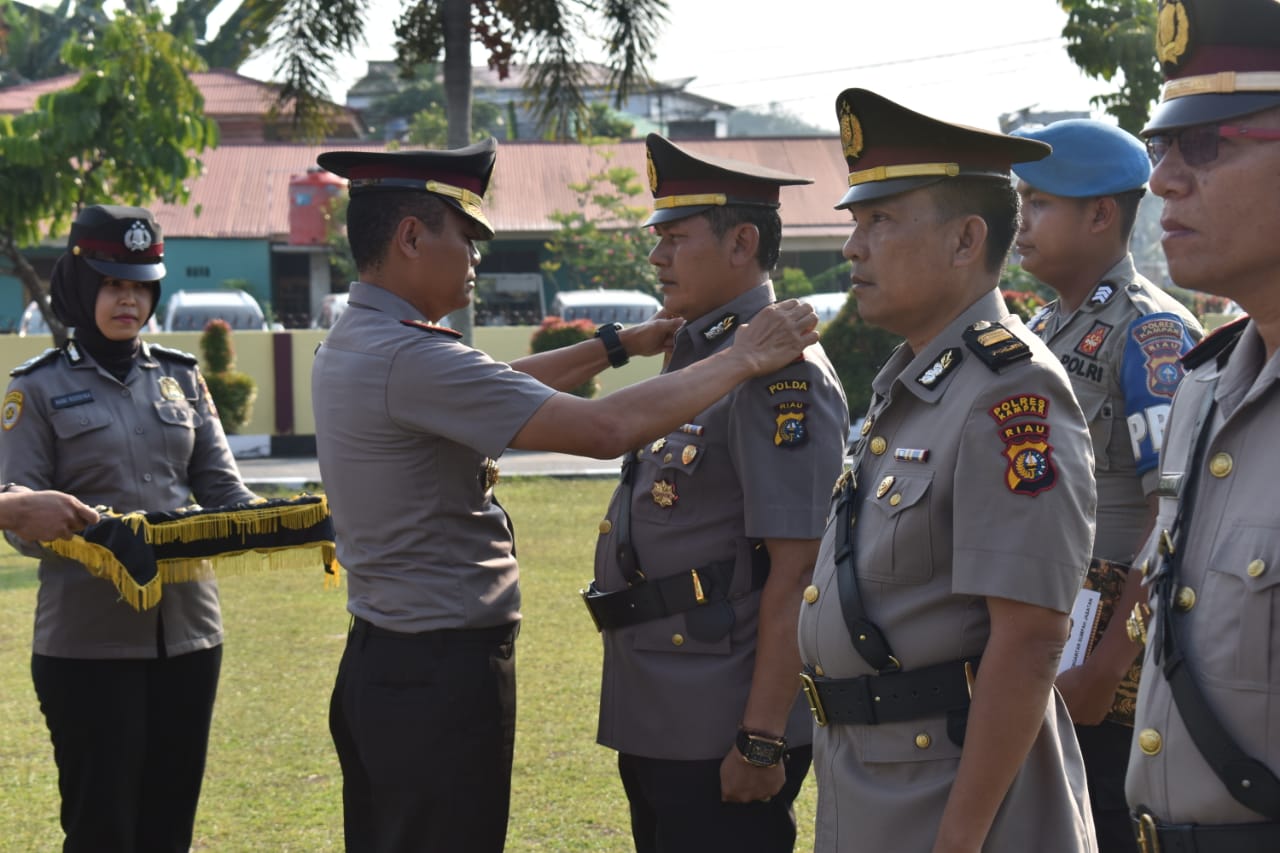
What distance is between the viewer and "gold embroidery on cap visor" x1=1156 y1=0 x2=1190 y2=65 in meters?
2.09

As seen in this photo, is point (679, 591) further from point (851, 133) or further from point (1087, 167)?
point (1087, 167)

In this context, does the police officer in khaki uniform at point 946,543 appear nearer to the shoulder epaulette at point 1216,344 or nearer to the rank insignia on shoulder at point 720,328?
the shoulder epaulette at point 1216,344

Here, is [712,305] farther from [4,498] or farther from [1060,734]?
[4,498]

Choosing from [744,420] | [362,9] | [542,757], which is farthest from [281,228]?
[744,420]

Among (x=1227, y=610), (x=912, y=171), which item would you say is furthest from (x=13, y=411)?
(x=1227, y=610)

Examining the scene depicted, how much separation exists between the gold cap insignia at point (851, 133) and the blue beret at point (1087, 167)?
878mm

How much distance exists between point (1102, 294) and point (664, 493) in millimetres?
1160

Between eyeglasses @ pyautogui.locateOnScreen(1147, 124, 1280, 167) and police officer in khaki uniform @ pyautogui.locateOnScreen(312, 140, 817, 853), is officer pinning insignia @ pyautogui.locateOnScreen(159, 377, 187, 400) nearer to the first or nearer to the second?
police officer in khaki uniform @ pyautogui.locateOnScreen(312, 140, 817, 853)

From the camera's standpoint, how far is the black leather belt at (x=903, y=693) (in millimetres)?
2404

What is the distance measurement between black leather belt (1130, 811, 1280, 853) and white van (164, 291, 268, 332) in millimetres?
23856

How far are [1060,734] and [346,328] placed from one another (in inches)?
72.9

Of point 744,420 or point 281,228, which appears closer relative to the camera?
point 744,420

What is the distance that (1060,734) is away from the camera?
2566 mm

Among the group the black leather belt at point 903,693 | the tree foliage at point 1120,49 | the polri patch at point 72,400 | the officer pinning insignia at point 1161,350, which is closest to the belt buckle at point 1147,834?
the black leather belt at point 903,693
